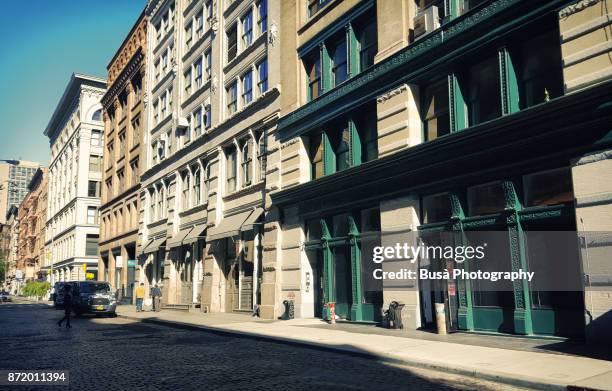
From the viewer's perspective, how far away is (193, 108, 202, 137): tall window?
35281 mm

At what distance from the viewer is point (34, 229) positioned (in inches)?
4311

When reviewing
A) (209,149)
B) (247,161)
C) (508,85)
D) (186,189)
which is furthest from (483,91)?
(186,189)

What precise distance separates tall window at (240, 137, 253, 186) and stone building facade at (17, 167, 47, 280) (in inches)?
3160

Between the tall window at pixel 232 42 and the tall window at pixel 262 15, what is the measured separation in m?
2.68

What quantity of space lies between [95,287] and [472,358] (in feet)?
81.1

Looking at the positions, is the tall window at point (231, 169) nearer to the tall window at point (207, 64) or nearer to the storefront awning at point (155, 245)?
the tall window at point (207, 64)

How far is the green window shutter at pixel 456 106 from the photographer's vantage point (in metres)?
16.1

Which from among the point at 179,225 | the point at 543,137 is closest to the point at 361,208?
the point at 543,137

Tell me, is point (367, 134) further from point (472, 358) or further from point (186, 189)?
point (186, 189)

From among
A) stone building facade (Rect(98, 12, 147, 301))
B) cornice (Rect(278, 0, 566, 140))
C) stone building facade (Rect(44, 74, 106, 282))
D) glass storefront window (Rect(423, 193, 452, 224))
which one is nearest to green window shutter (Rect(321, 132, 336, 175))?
cornice (Rect(278, 0, 566, 140))

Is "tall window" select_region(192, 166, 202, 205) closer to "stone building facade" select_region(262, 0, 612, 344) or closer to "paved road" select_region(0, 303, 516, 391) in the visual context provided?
"stone building facade" select_region(262, 0, 612, 344)

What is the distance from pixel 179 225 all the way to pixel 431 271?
2409 centimetres

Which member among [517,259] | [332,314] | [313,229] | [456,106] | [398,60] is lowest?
[332,314]

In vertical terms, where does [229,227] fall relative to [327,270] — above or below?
above
